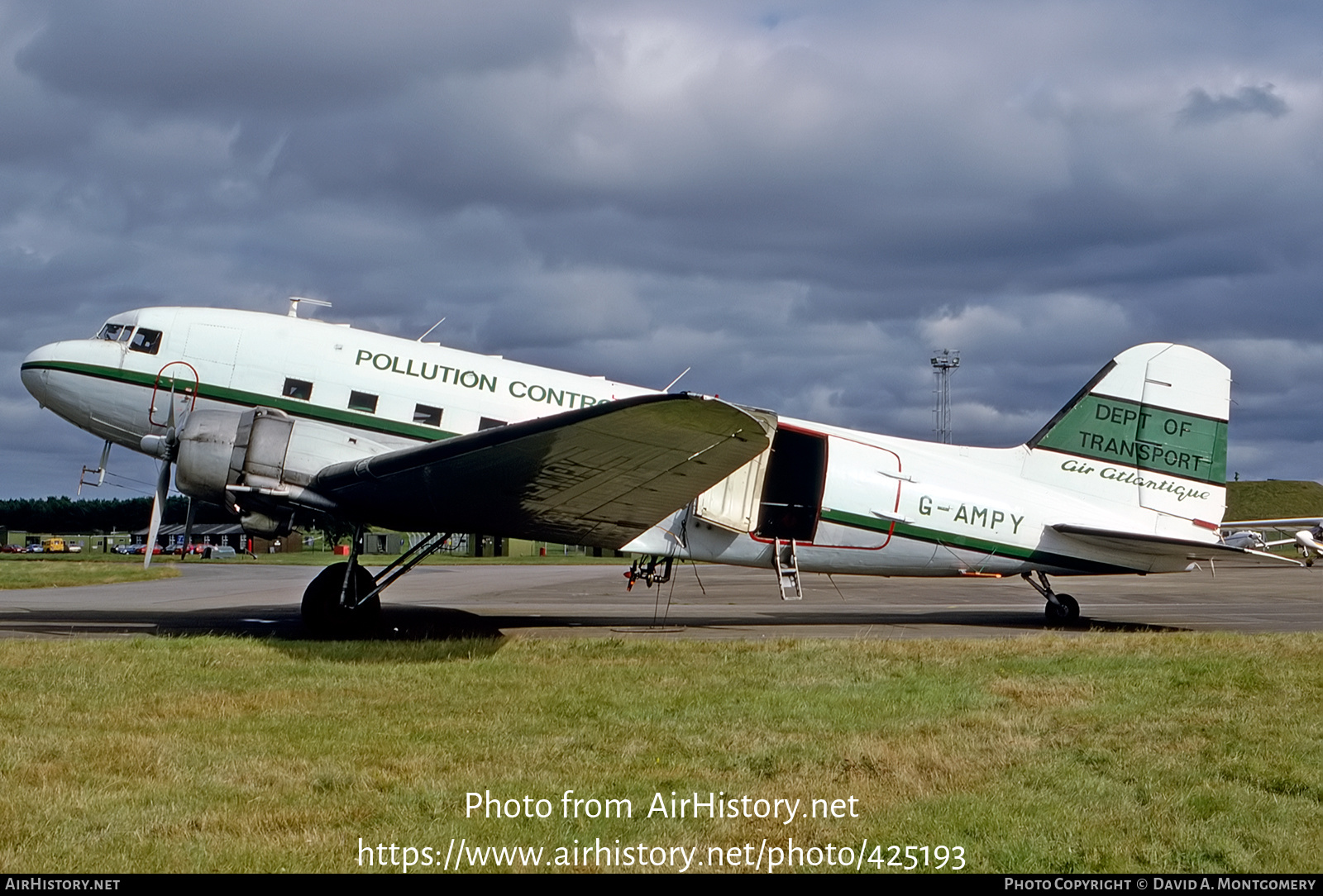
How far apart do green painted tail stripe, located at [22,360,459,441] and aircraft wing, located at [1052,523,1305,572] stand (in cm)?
906

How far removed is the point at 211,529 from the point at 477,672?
265 feet

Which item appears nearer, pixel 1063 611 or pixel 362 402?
pixel 362 402

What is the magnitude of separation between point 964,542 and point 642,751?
909cm

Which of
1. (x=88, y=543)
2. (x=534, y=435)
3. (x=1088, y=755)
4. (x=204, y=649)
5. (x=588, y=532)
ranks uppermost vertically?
(x=534, y=435)

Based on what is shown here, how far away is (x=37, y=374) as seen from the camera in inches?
527

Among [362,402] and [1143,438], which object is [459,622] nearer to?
[362,402]

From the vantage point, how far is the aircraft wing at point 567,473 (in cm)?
895

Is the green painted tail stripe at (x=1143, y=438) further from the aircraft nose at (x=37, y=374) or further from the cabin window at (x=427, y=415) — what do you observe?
the aircraft nose at (x=37, y=374)

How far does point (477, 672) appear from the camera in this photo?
949 cm

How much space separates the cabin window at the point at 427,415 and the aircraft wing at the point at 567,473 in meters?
1.45

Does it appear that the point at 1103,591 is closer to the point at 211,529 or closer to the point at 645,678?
the point at 645,678

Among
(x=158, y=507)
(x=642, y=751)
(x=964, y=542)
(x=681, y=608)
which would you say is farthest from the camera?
(x=681, y=608)

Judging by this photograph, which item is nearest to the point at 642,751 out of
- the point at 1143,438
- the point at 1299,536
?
the point at 1143,438

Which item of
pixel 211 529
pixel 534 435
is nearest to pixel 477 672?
pixel 534 435
